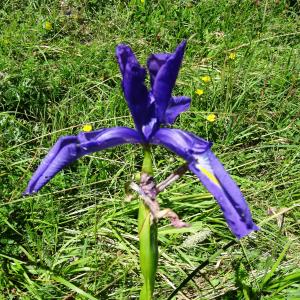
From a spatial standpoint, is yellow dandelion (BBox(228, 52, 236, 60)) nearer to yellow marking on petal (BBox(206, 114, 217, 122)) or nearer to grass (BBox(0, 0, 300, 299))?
grass (BBox(0, 0, 300, 299))

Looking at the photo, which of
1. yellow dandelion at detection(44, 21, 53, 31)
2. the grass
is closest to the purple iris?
the grass

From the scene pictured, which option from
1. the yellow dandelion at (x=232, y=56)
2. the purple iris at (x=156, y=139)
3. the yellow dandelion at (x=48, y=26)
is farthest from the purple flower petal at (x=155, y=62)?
the yellow dandelion at (x=48, y=26)

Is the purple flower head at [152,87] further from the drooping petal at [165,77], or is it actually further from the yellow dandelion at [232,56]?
the yellow dandelion at [232,56]

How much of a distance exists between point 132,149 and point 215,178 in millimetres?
1313

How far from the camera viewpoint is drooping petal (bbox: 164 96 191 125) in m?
1.26

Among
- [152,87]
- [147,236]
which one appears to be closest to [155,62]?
[152,87]

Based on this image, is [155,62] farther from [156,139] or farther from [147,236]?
[147,236]

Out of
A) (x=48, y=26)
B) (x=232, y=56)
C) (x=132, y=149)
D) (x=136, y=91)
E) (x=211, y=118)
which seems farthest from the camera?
(x=48, y=26)

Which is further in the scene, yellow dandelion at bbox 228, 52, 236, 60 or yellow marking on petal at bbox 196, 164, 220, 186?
yellow dandelion at bbox 228, 52, 236, 60

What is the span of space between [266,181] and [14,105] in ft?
4.21

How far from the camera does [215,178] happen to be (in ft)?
3.47

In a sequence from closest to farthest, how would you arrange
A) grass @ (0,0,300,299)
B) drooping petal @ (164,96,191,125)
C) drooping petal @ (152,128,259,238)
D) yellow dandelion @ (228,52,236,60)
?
drooping petal @ (152,128,259,238), drooping petal @ (164,96,191,125), grass @ (0,0,300,299), yellow dandelion @ (228,52,236,60)

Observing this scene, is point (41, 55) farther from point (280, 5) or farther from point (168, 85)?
point (168, 85)

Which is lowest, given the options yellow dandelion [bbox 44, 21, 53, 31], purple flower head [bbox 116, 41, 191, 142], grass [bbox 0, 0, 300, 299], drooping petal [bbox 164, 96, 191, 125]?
grass [bbox 0, 0, 300, 299]
